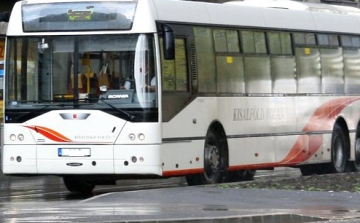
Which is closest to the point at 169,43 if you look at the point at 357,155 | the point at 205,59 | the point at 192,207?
the point at 205,59

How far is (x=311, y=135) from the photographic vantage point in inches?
1005

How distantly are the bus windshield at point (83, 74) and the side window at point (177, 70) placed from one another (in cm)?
40

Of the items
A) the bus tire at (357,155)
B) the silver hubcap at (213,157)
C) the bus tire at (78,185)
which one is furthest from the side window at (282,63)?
the bus tire at (78,185)

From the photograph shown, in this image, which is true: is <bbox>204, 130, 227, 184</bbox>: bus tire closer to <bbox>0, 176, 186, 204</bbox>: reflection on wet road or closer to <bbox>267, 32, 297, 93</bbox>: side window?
<bbox>0, 176, 186, 204</bbox>: reflection on wet road

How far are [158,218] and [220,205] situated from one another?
214 centimetres

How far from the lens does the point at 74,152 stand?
2003 centimetres

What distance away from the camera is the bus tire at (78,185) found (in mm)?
21681

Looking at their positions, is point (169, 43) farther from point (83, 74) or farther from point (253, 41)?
point (253, 41)

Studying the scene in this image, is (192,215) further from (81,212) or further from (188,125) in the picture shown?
(188,125)

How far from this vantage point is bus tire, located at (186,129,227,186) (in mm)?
21672

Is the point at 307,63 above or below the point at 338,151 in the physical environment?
above

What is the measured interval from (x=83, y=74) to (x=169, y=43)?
139 cm

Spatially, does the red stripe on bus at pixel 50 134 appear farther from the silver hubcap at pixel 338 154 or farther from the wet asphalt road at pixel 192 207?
the silver hubcap at pixel 338 154

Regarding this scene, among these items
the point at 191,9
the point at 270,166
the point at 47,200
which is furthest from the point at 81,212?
the point at 270,166
